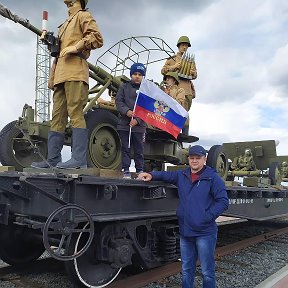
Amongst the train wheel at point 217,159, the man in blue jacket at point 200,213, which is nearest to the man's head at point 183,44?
Answer: the train wheel at point 217,159

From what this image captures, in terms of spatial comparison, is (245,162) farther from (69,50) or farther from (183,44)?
(69,50)

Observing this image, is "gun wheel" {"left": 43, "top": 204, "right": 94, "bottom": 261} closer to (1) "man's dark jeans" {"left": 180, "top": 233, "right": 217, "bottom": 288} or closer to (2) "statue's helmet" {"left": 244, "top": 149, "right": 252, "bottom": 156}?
(1) "man's dark jeans" {"left": 180, "top": 233, "right": 217, "bottom": 288}

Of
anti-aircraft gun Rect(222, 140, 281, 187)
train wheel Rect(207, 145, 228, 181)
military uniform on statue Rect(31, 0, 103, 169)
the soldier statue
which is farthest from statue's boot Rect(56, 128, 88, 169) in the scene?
the soldier statue

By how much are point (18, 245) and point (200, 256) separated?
269 cm

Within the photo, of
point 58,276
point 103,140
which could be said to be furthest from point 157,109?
point 58,276

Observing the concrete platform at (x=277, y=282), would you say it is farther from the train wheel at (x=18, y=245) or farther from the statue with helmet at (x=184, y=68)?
the statue with helmet at (x=184, y=68)

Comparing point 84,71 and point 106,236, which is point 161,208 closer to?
point 106,236

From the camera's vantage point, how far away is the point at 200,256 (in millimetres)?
3750

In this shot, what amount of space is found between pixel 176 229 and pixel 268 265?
1.88 metres

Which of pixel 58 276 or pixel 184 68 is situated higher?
pixel 184 68

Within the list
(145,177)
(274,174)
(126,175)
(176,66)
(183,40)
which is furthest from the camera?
(274,174)

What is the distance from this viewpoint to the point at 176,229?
5.32 m

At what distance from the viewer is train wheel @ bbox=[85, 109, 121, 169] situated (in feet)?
17.7

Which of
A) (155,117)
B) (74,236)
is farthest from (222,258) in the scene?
(74,236)
